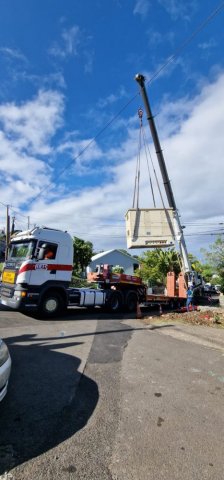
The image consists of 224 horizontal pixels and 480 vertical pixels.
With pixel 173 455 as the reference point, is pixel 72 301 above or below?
above

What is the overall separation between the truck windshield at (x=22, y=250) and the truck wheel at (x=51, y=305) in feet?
5.52

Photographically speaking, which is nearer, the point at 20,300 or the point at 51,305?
the point at 20,300

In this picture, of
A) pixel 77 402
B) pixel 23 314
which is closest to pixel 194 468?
pixel 77 402

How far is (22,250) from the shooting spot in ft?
35.4

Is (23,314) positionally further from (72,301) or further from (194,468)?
(194,468)

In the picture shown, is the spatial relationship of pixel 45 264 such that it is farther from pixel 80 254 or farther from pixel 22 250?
pixel 80 254

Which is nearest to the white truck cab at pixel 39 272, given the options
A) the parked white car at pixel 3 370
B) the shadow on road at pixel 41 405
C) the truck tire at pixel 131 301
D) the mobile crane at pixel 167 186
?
the truck tire at pixel 131 301

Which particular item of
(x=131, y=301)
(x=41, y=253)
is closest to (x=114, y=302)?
(x=131, y=301)

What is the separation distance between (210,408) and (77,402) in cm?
176

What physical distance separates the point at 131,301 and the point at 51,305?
5.23 metres

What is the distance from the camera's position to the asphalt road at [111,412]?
8.72 feet

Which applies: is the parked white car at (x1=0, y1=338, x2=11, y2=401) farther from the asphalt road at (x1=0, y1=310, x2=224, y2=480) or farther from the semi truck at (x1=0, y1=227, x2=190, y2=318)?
the semi truck at (x1=0, y1=227, x2=190, y2=318)

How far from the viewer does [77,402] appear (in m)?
3.90

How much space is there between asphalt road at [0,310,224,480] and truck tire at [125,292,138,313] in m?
7.59
